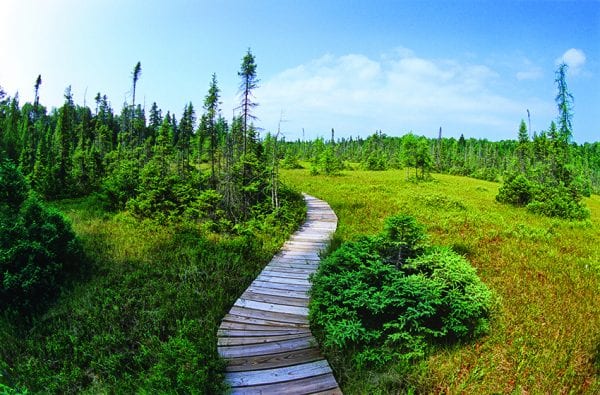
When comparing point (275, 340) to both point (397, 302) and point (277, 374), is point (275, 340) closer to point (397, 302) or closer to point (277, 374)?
point (277, 374)

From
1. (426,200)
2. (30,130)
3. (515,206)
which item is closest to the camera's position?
(426,200)

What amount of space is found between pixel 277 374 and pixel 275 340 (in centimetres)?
85

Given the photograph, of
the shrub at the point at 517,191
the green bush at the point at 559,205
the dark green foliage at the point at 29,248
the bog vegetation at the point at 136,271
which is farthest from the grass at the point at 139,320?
the shrub at the point at 517,191

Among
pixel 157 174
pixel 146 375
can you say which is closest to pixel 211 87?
pixel 157 174

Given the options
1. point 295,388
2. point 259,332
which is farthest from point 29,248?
point 295,388

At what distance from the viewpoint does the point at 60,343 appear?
595 cm

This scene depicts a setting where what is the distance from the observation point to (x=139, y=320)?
6.31 m

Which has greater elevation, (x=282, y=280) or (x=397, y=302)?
(x=397, y=302)

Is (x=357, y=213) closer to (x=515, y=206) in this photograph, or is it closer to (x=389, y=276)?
(x=389, y=276)

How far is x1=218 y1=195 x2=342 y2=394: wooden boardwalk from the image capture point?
14.1 feet

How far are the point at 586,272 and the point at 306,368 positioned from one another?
747 cm

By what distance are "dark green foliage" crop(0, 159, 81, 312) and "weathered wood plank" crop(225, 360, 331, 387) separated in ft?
20.4

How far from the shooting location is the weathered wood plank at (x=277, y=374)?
4320 millimetres

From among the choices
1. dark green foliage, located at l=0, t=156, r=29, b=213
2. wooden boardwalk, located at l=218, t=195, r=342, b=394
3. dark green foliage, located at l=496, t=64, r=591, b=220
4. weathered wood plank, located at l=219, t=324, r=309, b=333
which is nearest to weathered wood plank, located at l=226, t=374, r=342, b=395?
wooden boardwalk, located at l=218, t=195, r=342, b=394
